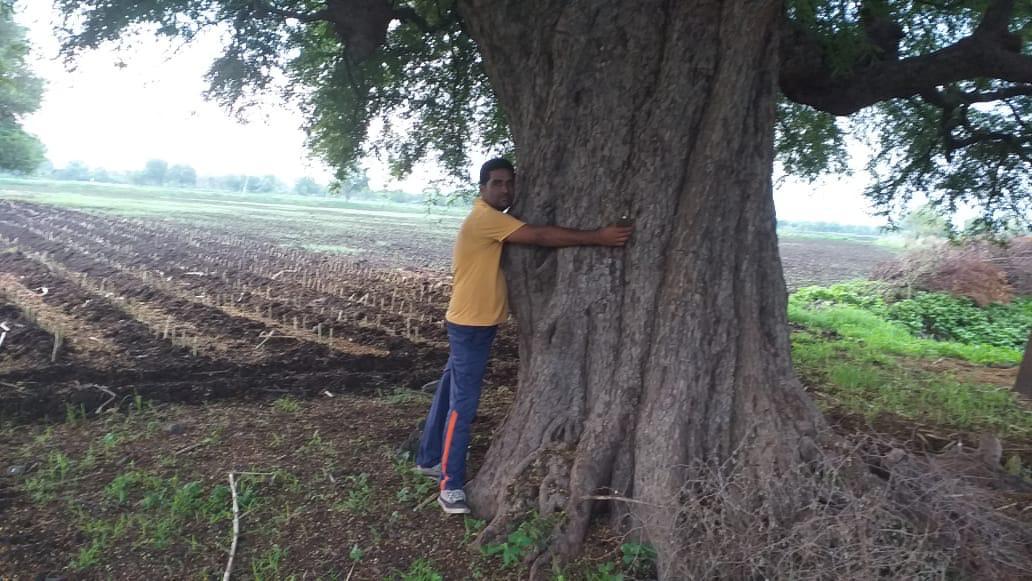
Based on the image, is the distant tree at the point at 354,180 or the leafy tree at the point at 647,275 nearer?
the leafy tree at the point at 647,275

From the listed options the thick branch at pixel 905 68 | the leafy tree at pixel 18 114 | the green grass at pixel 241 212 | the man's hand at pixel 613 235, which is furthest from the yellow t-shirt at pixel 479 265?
the leafy tree at pixel 18 114

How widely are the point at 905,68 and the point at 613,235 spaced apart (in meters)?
3.64

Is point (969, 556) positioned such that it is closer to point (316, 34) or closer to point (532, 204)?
point (532, 204)

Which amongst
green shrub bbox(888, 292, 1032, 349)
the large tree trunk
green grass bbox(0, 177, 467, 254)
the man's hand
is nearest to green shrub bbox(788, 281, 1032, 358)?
green shrub bbox(888, 292, 1032, 349)

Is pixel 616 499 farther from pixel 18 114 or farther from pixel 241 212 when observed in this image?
pixel 241 212

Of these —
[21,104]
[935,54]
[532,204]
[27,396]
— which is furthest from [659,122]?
[21,104]

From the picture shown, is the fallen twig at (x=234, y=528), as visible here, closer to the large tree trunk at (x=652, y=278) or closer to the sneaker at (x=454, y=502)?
the sneaker at (x=454, y=502)

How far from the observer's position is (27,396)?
19.0 ft

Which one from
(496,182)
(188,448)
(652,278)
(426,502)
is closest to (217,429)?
(188,448)

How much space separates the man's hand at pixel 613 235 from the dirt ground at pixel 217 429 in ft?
5.21

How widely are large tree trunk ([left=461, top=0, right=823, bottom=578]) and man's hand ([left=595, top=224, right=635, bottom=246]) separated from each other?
0.25 feet

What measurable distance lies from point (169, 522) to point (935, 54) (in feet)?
21.7

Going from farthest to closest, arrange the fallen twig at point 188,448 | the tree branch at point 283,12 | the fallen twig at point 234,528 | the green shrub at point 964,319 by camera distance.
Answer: the green shrub at point 964,319, the tree branch at point 283,12, the fallen twig at point 188,448, the fallen twig at point 234,528

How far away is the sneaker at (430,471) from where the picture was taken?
4.41 m
